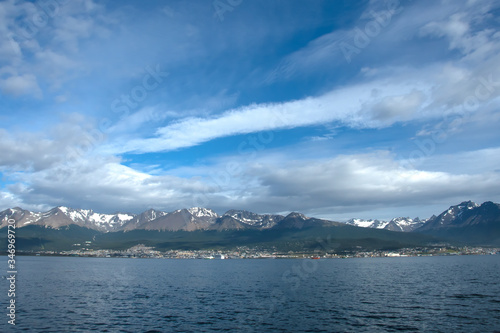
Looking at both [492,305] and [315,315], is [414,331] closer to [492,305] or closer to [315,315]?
[315,315]

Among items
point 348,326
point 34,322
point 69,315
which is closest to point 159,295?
point 69,315

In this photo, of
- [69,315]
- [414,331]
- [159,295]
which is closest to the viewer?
[414,331]

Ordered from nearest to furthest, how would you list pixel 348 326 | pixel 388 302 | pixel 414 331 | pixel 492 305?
pixel 414 331 < pixel 348 326 < pixel 492 305 < pixel 388 302

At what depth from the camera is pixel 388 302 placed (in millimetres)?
78625

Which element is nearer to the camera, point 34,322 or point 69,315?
point 34,322

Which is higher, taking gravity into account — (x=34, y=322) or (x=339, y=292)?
(x=34, y=322)

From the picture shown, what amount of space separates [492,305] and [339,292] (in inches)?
1464

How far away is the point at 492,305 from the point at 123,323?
76.8 meters
